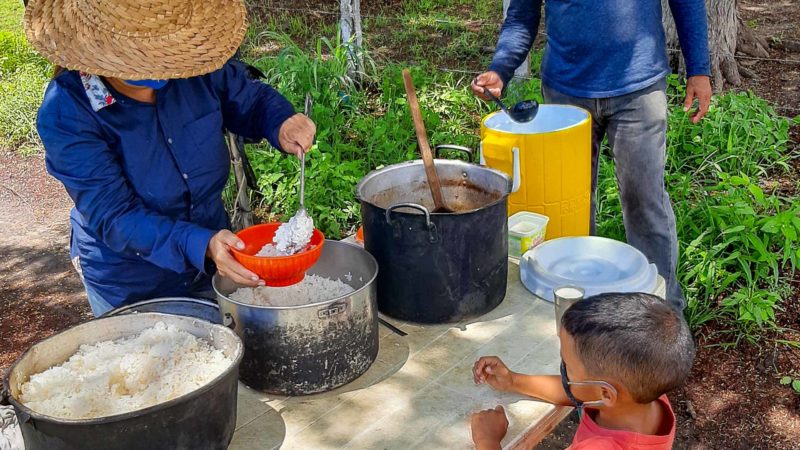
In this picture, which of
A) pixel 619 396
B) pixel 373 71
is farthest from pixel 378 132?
pixel 619 396

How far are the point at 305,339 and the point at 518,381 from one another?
533mm

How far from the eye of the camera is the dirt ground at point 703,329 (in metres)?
3.27

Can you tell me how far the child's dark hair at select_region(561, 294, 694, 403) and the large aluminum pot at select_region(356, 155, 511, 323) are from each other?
20.4 inches

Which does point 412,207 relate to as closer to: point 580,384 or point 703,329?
point 580,384

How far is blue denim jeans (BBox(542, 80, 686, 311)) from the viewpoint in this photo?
9.99ft

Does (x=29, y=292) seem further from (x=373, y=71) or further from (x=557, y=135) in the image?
(x=557, y=135)

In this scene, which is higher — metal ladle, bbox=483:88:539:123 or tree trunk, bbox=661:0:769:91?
metal ladle, bbox=483:88:539:123

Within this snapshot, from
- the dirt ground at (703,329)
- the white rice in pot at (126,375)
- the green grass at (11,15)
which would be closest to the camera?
the white rice in pot at (126,375)

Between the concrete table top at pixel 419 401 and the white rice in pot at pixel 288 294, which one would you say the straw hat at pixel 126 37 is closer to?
the white rice in pot at pixel 288 294

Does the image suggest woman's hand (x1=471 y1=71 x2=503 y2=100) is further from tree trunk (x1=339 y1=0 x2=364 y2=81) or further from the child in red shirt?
tree trunk (x1=339 y1=0 x2=364 y2=81)

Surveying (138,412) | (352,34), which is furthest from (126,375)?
(352,34)

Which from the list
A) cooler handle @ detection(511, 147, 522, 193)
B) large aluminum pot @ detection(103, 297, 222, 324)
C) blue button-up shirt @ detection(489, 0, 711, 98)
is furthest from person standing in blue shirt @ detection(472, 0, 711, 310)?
large aluminum pot @ detection(103, 297, 222, 324)

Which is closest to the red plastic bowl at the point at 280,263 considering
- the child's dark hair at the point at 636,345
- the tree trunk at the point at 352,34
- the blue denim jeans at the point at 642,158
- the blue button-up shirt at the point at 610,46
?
the child's dark hair at the point at 636,345

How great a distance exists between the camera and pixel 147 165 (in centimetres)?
215
